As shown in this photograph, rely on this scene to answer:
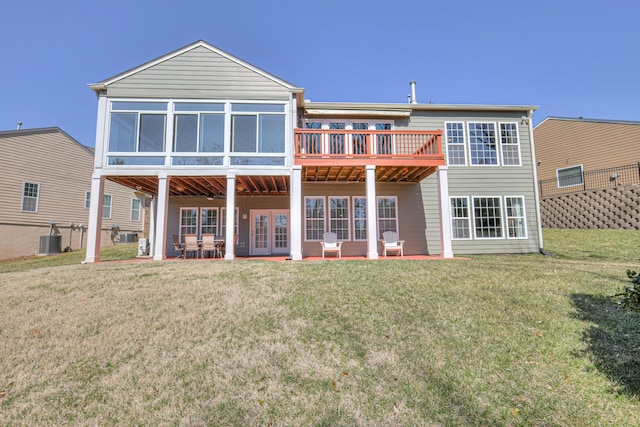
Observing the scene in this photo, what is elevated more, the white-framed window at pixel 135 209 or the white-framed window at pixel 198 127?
the white-framed window at pixel 198 127

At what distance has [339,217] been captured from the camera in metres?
11.9

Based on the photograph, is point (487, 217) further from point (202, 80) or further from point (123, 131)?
point (123, 131)

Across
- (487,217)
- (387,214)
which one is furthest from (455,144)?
(387,214)

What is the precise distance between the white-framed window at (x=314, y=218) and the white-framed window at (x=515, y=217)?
7.24m

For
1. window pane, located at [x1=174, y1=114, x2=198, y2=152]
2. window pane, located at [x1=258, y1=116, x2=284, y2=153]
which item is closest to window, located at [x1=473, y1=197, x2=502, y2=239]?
window pane, located at [x1=258, y1=116, x2=284, y2=153]

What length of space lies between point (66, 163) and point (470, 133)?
68.7ft

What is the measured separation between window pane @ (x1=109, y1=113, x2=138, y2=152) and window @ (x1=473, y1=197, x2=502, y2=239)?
12.5 m

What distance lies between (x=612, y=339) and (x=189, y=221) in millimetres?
13064

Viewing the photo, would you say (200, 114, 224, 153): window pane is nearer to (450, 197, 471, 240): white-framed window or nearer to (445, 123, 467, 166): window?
(445, 123, 467, 166): window

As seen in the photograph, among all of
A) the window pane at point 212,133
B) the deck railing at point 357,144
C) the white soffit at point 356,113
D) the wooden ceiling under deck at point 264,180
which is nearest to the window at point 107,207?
the wooden ceiling under deck at point 264,180

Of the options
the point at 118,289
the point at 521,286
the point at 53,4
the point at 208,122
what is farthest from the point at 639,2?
the point at 53,4

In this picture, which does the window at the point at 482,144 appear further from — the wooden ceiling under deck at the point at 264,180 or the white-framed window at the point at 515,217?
the wooden ceiling under deck at the point at 264,180

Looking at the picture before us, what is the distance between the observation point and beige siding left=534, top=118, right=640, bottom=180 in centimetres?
1568

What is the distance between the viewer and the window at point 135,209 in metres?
20.4
